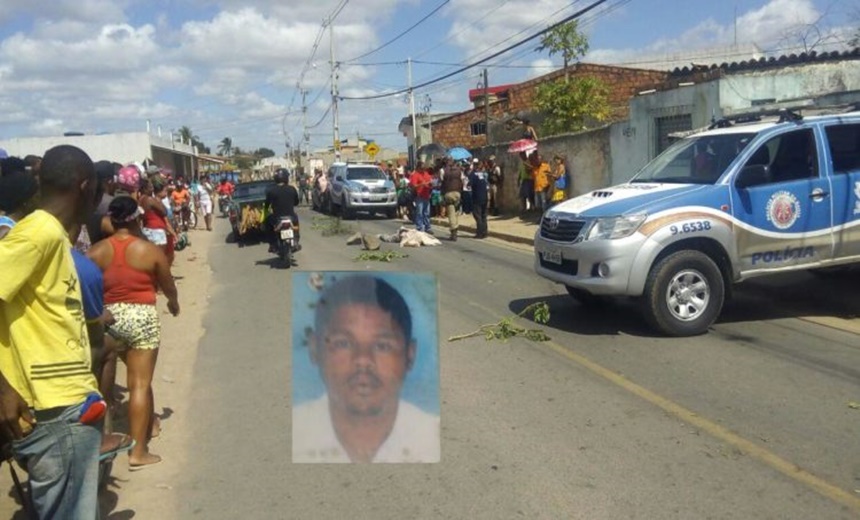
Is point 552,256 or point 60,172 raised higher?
point 60,172

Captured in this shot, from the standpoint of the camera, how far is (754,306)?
1020 centimetres

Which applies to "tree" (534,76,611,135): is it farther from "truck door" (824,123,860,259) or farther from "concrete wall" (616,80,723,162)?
"truck door" (824,123,860,259)

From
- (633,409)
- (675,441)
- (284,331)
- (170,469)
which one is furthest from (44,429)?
(284,331)

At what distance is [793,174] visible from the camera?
907 cm

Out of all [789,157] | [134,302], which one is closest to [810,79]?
[789,157]

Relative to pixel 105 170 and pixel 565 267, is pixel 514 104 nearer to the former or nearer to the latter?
pixel 565 267

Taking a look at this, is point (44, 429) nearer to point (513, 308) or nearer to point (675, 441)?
point (675, 441)

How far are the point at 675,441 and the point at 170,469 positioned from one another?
3332mm

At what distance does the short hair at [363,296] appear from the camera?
10.7 ft

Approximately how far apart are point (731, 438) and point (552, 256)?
157 inches

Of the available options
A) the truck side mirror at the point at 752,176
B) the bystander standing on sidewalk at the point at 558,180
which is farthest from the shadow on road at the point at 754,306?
the bystander standing on sidewalk at the point at 558,180

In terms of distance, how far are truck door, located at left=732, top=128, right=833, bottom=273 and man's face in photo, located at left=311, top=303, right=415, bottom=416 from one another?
21.0 feet

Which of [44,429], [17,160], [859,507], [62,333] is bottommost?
[859,507]

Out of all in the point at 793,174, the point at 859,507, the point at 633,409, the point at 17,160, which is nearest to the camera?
the point at 859,507
